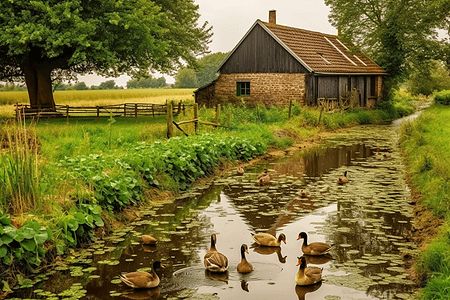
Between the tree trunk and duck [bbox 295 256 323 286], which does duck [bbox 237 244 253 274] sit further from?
the tree trunk

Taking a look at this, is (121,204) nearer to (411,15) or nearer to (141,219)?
(141,219)

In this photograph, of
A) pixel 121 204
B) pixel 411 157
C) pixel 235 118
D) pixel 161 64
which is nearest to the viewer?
pixel 121 204

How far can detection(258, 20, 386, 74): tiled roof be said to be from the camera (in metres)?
35.9

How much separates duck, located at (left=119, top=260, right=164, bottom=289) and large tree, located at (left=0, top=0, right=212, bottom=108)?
65.1 ft

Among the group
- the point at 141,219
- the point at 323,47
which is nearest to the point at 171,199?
the point at 141,219

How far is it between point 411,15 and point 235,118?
24.5 metres

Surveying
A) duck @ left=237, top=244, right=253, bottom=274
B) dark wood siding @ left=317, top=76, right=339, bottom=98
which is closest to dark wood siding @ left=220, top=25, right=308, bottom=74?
dark wood siding @ left=317, top=76, right=339, bottom=98

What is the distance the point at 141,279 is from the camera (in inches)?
298

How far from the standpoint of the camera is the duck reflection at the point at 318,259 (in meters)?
8.83

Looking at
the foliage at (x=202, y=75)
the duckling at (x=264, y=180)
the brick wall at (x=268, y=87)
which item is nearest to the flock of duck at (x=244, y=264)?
the duckling at (x=264, y=180)

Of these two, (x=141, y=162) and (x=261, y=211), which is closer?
(x=261, y=211)

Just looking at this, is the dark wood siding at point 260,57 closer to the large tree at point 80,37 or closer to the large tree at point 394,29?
the large tree at point 80,37

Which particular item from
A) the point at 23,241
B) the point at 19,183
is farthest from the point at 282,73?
the point at 23,241

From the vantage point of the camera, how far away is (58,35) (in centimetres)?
2600
